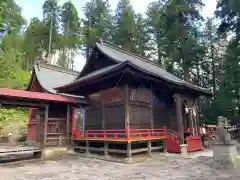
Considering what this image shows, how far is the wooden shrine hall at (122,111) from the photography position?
38.4 ft

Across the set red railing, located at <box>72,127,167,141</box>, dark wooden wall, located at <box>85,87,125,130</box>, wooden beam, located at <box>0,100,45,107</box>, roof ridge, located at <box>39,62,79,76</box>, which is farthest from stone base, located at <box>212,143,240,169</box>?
roof ridge, located at <box>39,62,79,76</box>

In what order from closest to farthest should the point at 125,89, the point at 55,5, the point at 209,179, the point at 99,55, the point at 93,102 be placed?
the point at 209,179 < the point at 125,89 < the point at 93,102 < the point at 99,55 < the point at 55,5

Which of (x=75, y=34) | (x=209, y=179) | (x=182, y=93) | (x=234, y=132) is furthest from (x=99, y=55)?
(x=75, y=34)

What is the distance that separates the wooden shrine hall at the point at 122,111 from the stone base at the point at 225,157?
3422 mm

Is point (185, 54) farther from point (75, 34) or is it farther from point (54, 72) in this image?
point (75, 34)

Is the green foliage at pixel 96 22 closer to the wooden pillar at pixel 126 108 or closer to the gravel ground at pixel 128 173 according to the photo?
the wooden pillar at pixel 126 108

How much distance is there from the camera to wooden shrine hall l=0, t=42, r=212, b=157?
11719 mm

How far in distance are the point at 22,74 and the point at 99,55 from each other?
23.7 metres

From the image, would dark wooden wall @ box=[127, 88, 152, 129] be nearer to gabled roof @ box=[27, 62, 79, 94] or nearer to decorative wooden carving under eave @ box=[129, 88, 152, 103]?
decorative wooden carving under eave @ box=[129, 88, 152, 103]

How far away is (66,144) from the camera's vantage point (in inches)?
544

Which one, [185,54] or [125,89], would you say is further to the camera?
[185,54]

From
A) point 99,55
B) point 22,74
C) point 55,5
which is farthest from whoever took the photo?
point 55,5

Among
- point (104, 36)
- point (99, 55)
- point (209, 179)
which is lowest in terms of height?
point (209, 179)

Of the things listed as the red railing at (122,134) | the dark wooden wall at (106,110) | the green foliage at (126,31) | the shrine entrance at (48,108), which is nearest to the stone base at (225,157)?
the red railing at (122,134)
